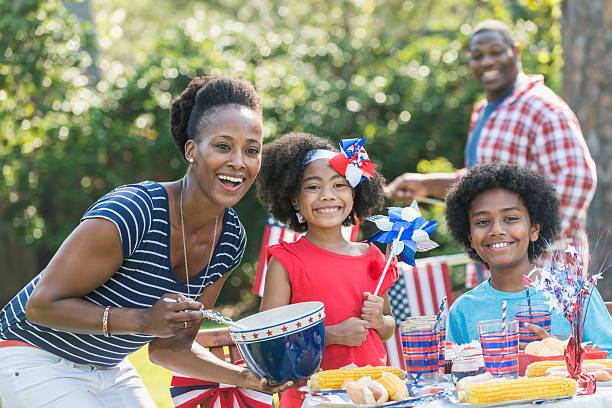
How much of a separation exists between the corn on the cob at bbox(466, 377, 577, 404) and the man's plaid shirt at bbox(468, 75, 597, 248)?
2170 millimetres

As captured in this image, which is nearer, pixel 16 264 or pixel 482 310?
pixel 482 310

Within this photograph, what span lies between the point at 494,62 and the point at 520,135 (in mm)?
592

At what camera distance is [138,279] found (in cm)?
299

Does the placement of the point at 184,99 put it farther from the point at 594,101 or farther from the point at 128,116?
the point at 128,116

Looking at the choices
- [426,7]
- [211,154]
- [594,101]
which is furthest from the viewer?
[426,7]

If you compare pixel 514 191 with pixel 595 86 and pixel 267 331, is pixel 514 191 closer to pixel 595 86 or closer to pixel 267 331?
pixel 267 331

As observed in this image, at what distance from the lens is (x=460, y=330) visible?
11.2 ft

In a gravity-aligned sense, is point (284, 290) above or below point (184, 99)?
below

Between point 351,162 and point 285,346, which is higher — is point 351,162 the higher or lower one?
the higher one

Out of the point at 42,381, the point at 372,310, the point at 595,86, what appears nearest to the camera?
the point at 42,381

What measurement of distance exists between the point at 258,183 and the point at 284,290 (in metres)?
0.66

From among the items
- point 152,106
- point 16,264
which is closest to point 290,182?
point 152,106

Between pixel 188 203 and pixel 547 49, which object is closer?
pixel 188 203

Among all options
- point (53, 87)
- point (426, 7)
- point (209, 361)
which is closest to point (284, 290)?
point (209, 361)
